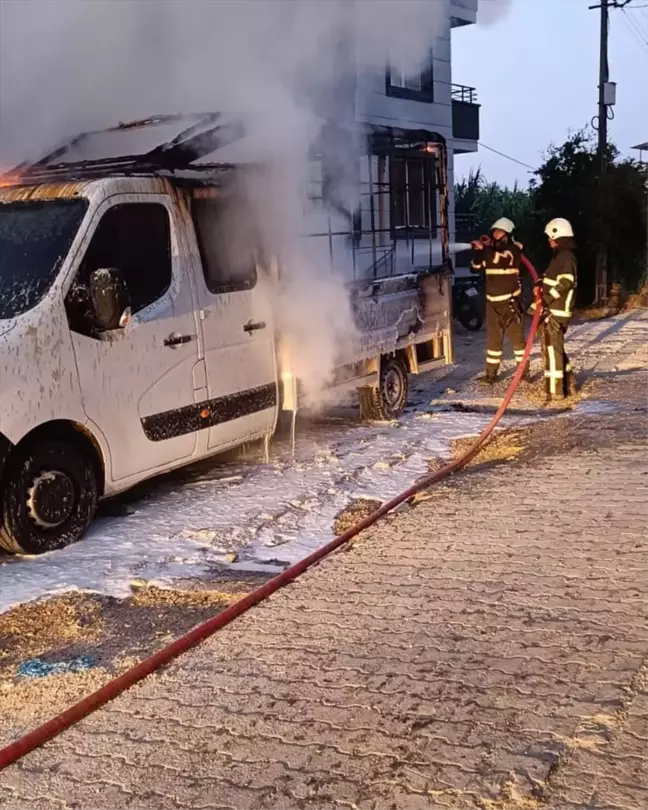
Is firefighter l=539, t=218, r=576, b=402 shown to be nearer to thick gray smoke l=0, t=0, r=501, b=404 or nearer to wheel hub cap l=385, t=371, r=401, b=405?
wheel hub cap l=385, t=371, r=401, b=405

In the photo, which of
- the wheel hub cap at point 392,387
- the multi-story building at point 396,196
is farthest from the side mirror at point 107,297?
the wheel hub cap at point 392,387

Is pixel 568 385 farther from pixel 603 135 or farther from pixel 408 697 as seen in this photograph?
pixel 603 135

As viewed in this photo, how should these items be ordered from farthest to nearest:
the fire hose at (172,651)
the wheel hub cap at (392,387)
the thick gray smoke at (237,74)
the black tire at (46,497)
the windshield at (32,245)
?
the wheel hub cap at (392,387) → the thick gray smoke at (237,74) → the windshield at (32,245) → the black tire at (46,497) → the fire hose at (172,651)

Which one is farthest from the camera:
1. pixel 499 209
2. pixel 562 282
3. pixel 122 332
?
pixel 499 209

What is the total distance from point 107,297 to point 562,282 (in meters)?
5.57

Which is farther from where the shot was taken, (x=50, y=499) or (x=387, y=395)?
(x=387, y=395)

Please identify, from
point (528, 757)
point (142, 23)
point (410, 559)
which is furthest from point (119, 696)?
point (142, 23)

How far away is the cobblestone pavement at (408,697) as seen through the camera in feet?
9.84

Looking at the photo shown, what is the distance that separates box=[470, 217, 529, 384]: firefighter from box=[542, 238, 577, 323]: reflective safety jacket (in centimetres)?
98

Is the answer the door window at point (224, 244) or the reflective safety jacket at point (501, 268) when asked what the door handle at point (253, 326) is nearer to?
the door window at point (224, 244)

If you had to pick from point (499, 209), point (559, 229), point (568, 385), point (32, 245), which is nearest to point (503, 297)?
point (559, 229)

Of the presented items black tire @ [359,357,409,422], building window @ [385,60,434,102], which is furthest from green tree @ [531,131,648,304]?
black tire @ [359,357,409,422]

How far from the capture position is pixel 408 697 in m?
3.57

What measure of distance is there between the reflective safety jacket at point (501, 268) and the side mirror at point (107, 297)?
5.98 metres
